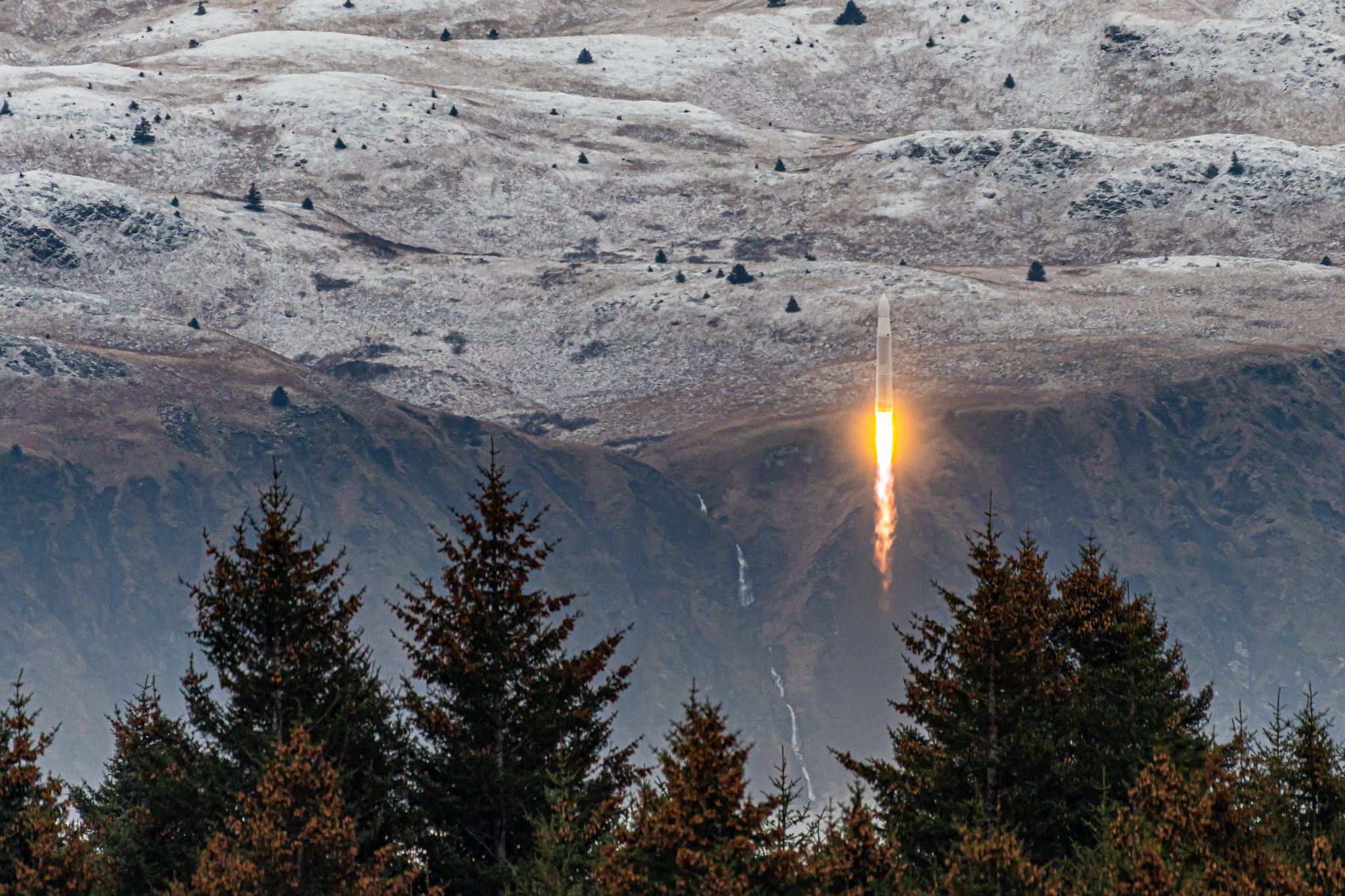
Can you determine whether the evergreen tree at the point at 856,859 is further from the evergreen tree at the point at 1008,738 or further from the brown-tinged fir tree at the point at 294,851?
the brown-tinged fir tree at the point at 294,851

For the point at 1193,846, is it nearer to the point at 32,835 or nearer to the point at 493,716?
the point at 493,716

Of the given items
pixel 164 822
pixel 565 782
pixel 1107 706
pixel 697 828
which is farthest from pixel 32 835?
pixel 1107 706

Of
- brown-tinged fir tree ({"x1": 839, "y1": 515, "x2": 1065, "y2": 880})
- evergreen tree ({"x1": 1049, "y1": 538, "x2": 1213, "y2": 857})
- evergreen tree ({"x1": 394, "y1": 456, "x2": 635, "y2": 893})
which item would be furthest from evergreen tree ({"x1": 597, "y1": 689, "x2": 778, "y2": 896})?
evergreen tree ({"x1": 1049, "y1": 538, "x2": 1213, "y2": 857})

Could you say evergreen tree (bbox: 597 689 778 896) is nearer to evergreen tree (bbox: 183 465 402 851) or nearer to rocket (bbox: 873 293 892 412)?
evergreen tree (bbox: 183 465 402 851)

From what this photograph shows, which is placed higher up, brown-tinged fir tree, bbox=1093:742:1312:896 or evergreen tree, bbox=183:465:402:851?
evergreen tree, bbox=183:465:402:851

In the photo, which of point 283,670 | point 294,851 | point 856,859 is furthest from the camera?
point 283,670
